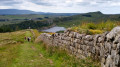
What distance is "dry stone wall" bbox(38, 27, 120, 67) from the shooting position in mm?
6020

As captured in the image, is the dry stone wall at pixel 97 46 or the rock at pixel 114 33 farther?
the rock at pixel 114 33

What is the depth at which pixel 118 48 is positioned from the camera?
567 cm

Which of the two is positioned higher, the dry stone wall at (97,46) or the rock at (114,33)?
the rock at (114,33)

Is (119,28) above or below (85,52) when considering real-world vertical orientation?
above

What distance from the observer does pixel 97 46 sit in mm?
8039

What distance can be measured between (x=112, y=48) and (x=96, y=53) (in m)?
1.97

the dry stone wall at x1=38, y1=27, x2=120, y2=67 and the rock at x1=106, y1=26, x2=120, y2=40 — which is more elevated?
the rock at x1=106, y1=26, x2=120, y2=40

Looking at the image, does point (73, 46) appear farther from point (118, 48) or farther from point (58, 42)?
point (118, 48)

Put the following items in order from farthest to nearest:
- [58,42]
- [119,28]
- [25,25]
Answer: [25,25], [58,42], [119,28]

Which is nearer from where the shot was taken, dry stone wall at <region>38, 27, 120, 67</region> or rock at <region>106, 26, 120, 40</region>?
dry stone wall at <region>38, 27, 120, 67</region>

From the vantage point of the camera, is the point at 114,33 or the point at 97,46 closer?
the point at 114,33

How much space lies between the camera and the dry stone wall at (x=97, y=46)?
6020 mm

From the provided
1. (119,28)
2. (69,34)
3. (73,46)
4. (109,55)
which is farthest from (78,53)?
(119,28)

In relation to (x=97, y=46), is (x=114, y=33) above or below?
above
